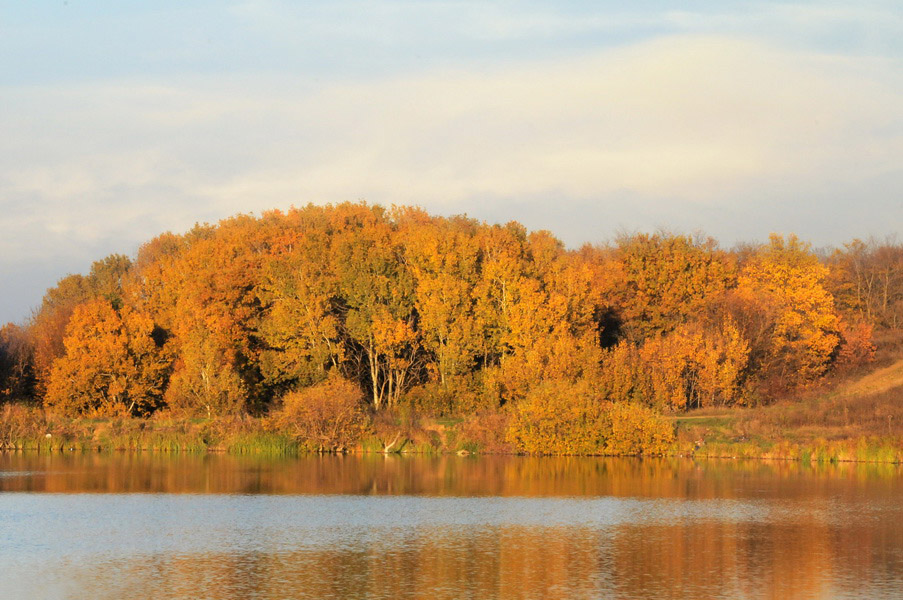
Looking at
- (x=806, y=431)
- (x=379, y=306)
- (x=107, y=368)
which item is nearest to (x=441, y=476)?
(x=806, y=431)

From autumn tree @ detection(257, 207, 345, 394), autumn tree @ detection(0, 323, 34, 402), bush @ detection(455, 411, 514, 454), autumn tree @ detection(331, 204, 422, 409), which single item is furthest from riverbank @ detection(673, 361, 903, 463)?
autumn tree @ detection(0, 323, 34, 402)

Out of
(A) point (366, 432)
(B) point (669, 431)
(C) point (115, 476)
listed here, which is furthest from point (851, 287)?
(C) point (115, 476)

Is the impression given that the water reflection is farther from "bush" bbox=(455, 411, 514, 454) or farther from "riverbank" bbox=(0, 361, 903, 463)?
"riverbank" bbox=(0, 361, 903, 463)

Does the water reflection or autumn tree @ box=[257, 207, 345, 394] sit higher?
autumn tree @ box=[257, 207, 345, 394]

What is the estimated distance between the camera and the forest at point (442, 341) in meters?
58.1

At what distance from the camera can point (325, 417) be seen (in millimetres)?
57219

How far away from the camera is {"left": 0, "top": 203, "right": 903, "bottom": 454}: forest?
58094mm

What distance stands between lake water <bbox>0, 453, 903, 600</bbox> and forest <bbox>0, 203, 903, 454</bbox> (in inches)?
304

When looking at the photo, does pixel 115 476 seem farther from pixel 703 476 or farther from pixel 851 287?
pixel 851 287

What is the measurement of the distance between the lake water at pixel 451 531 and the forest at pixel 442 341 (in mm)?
7716

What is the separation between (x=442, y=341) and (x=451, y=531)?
120ft

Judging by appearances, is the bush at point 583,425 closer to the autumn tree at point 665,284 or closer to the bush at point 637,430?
the bush at point 637,430

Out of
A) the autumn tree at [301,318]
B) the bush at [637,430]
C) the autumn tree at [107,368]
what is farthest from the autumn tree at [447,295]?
the autumn tree at [107,368]

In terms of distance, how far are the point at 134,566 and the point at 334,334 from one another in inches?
1656
